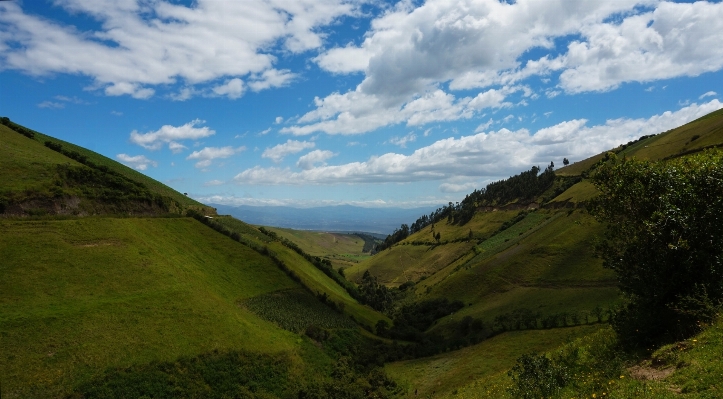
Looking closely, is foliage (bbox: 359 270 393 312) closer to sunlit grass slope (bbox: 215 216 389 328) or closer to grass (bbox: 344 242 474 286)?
sunlit grass slope (bbox: 215 216 389 328)

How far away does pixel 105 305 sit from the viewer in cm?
4056

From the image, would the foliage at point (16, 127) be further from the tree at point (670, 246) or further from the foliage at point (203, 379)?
the tree at point (670, 246)

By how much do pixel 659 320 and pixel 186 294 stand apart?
153 feet

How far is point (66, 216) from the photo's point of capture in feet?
184

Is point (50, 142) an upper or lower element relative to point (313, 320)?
upper

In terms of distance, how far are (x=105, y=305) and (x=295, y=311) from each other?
29.2 m

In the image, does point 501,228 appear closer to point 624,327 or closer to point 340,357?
point 340,357

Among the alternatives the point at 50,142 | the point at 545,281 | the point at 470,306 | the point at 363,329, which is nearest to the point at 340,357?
the point at 363,329

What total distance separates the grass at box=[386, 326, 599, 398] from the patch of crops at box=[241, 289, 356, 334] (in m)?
13.1

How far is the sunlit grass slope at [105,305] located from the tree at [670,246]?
38227mm

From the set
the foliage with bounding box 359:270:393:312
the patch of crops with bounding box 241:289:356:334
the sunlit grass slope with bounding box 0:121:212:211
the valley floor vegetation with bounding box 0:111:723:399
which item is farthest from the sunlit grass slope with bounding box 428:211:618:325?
the sunlit grass slope with bounding box 0:121:212:211

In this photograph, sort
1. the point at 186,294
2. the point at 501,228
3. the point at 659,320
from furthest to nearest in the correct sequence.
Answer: the point at 501,228 < the point at 186,294 < the point at 659,320

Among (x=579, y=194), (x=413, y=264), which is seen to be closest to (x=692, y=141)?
(x=579, y=194)

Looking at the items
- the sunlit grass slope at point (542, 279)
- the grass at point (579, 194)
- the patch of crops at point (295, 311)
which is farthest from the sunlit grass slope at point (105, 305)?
the grass at point (579, 194)
